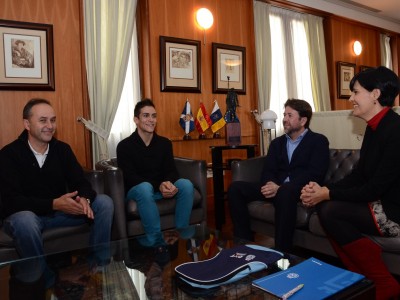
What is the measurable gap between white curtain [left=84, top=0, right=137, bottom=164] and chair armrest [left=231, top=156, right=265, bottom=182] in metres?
1.51

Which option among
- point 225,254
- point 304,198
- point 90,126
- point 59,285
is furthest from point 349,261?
point 90,126

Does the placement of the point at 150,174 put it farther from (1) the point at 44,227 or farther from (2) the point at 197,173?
(1) the point at 44,227

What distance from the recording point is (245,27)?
211 inches

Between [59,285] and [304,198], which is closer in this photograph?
[59,285]

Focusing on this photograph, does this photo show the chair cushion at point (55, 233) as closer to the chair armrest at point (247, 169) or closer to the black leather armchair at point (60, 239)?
the black leather armchair at point (60, 239)

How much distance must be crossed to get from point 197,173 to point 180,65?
6.01ft

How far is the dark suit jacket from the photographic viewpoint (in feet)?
9.46

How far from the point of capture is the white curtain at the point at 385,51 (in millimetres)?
7790

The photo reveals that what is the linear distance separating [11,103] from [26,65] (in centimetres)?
40

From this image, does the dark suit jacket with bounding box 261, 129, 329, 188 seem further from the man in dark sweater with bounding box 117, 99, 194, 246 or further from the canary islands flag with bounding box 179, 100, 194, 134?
the canary islands flag with bounding box 179, 100, 194, 134

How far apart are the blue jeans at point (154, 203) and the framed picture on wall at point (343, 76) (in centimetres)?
474

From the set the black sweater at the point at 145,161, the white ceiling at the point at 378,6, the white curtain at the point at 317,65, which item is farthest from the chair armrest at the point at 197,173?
the white ceiling at the point at 378,6

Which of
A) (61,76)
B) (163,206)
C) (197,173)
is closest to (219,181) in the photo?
(197,173)

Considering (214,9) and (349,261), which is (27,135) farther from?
(214,9)
